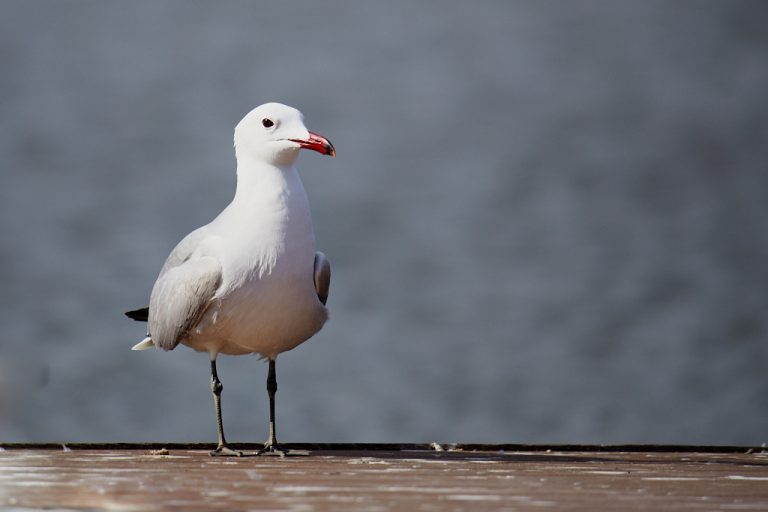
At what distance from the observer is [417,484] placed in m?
2.93

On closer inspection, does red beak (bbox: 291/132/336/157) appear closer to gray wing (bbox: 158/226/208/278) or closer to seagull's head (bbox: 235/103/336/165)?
seagull's head (bbox: 235/103/336/165)

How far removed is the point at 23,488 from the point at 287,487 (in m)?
0.59

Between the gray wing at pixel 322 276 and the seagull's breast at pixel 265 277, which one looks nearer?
the seagull's breast at pixel 265 277

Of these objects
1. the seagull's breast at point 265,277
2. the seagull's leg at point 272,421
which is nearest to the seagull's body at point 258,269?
the seagull's breast at point 265,277

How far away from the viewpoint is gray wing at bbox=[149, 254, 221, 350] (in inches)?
161

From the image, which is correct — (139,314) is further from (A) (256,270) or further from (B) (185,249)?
(A) (256,270)

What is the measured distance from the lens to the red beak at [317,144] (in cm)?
416

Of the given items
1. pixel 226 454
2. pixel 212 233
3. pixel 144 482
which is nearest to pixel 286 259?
pixel 212 233

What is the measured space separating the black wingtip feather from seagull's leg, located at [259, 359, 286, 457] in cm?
62

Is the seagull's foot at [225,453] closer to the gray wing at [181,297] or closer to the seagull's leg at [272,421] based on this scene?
the seagull's leg at [272,421]

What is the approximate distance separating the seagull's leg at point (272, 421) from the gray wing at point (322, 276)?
0.31 m

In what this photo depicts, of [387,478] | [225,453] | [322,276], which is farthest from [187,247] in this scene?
[387,478]

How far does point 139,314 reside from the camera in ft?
15.6

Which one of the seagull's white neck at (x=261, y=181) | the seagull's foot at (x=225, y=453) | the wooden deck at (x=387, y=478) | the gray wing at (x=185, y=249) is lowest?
the wooden deck at (x=387, y=478)
